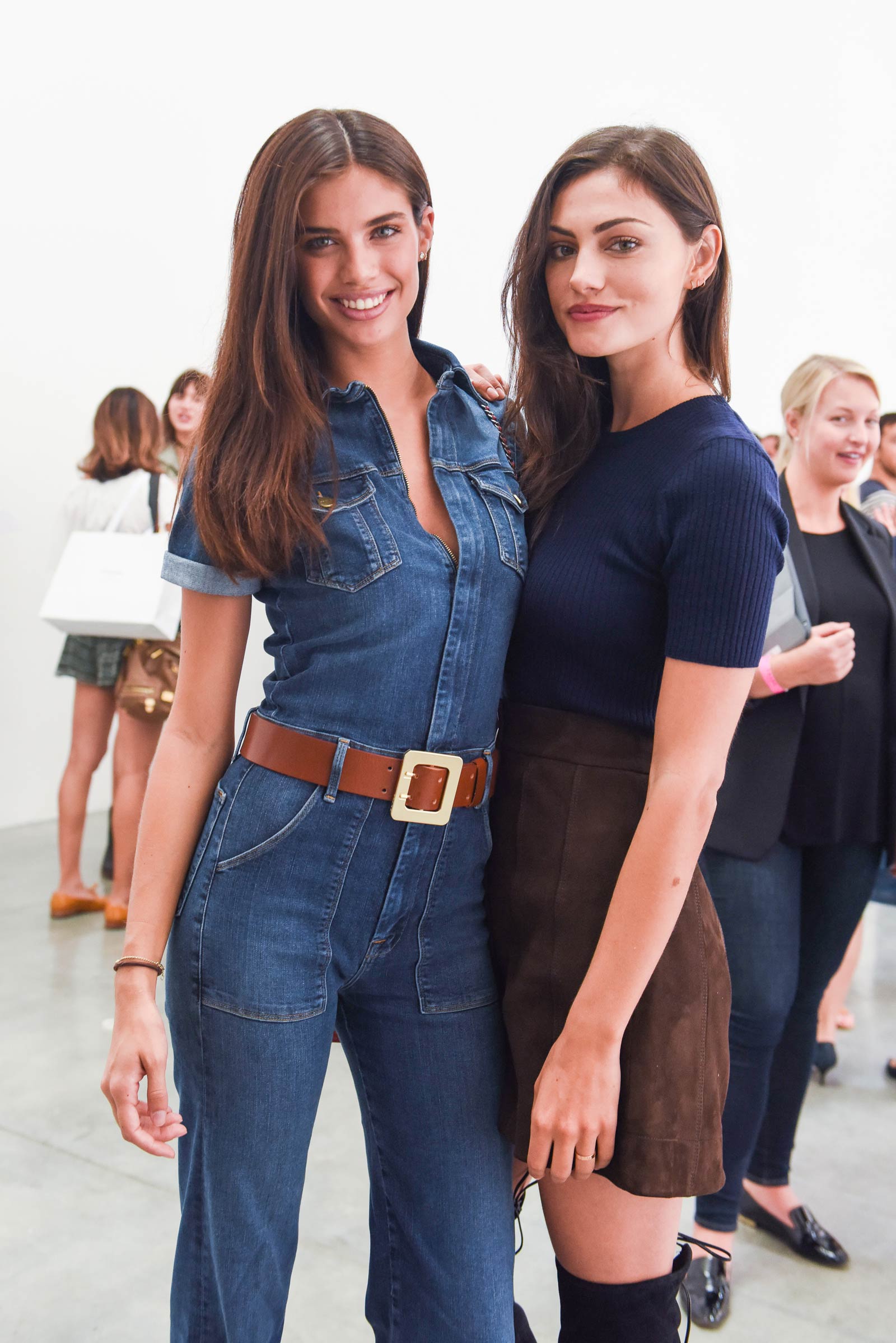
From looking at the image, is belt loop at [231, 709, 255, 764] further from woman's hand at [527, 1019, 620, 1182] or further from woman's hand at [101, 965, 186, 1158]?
woman's hand at [527, 1019, 620, 1182]

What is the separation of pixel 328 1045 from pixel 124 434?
3046 millimetres

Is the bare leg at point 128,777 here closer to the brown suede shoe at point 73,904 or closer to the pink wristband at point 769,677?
the brown suede shoe at point 73,904

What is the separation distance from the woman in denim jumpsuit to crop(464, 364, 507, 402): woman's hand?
9.6 inches

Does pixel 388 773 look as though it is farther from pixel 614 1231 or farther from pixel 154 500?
pixel 154 500

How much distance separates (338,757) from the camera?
1161 millimetres

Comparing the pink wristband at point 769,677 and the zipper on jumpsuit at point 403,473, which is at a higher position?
the zipper on jumpsuit at point 403,473

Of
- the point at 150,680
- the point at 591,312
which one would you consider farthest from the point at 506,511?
the point at 150,680

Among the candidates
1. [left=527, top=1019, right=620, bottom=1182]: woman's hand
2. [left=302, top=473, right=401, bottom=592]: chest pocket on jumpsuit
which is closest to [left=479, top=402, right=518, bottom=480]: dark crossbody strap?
[left=302, top=473, right=401, bottom=592]: chest pocket on jumpsuit

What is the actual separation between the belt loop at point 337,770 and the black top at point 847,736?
3.85 feet

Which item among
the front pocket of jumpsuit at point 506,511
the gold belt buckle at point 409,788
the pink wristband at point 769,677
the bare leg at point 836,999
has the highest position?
the front pocket of jumpsuit at point 506,511

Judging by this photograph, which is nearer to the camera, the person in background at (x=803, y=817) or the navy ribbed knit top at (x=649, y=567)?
the navy ribbed knit top at (x=649, y=567)

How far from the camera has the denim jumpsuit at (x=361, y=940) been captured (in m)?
1.17

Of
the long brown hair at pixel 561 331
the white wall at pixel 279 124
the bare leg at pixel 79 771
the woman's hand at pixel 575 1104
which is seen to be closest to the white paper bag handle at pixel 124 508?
the white wall at pixel 279 124

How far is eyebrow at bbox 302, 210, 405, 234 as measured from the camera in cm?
124
